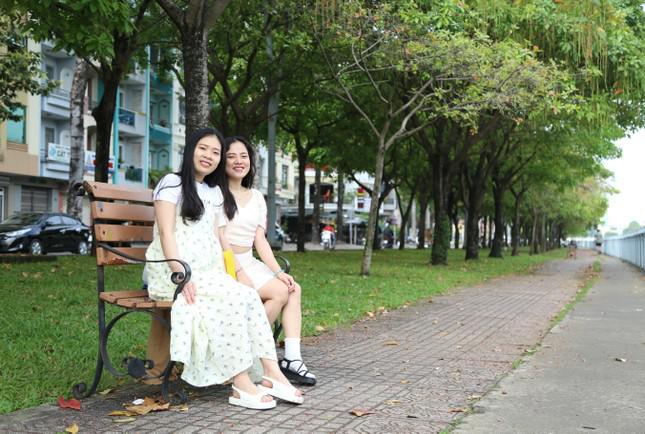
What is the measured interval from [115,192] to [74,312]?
3.87 meters

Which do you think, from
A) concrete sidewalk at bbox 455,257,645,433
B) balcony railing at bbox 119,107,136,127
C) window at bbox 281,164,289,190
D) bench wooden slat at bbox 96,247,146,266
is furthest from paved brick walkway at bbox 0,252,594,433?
window at bbox 281,164,289,190

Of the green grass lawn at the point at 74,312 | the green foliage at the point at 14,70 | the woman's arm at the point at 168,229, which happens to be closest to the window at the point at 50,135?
the green foliage at the point at 14,70

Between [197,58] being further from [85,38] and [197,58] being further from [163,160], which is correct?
[163,160]

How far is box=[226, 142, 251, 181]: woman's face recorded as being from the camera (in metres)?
5.47

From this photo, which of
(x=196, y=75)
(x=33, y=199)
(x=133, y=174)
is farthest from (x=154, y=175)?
(x=196, y=75)

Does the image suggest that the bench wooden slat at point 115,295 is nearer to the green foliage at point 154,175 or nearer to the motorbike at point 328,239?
the motorbike at point 328,239

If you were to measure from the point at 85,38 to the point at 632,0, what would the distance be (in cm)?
1413

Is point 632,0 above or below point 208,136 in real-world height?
above

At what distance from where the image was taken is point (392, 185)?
134 ft

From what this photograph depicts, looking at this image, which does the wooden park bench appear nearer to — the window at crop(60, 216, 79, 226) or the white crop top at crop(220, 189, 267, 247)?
the white crop top at crop(220, 189, 267, 247)

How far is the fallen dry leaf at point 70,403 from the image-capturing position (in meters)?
4.53

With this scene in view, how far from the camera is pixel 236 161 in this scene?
5477 mm

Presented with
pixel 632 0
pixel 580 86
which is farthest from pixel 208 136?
pixel 632 0

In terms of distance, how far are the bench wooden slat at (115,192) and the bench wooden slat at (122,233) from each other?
19 centimetres
